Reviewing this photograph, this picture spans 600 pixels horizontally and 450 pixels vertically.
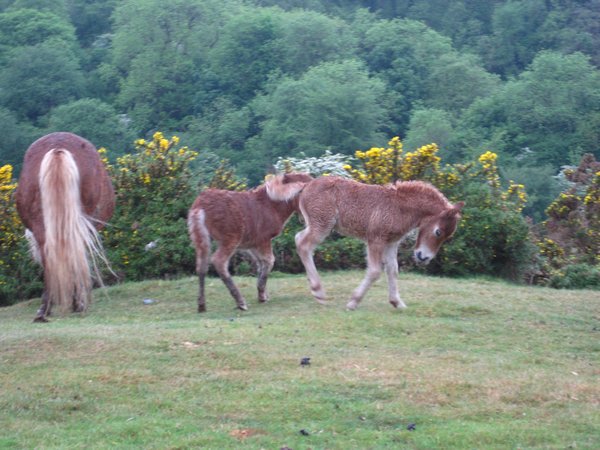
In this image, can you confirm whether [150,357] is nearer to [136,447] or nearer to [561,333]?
[136,447]

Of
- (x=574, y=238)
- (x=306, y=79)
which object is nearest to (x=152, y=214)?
(x=574, y=238)

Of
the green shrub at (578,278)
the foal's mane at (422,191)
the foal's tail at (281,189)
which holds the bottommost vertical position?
the green shrub at (578,278)

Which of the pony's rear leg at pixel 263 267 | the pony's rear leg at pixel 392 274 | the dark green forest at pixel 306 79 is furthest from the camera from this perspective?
the dark green forest at pixel 306 79

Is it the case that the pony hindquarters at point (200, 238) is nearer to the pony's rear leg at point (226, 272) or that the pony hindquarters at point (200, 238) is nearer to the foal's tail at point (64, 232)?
the pony's rear leg at point (226, 272)

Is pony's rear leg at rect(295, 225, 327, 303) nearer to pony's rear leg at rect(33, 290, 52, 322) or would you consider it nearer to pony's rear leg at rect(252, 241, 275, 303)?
pony's rear leg at rect(252, 241, 275, 303)

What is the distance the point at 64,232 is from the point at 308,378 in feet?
11.0

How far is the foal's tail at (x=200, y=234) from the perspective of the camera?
11945mm

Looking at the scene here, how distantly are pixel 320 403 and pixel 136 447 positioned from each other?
1.62 m

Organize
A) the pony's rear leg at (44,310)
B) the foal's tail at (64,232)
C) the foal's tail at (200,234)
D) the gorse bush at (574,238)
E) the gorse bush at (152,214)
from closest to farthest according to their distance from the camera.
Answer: the foal's tail at (64,232) → the pony's rear leg at (44,310) → the foal's tail at (200,234) → the gorse bush at (152,214) → the gorse bush at (574,238)

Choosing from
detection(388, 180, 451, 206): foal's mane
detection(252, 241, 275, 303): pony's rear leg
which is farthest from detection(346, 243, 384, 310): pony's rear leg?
detection(252, 241, 275, 303): pony's rear leg

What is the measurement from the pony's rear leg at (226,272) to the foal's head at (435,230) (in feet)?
7.23

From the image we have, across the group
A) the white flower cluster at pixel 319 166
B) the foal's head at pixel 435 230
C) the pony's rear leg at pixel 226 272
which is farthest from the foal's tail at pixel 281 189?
the white flower cluster at pixel 319 166

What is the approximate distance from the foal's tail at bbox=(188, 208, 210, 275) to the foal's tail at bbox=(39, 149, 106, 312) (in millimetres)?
1396

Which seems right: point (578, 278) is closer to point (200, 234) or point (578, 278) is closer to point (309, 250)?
point (309, 250)
